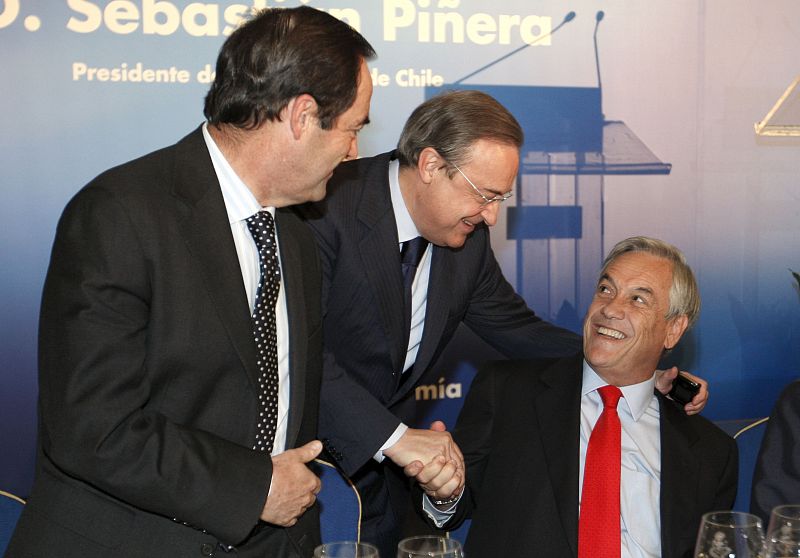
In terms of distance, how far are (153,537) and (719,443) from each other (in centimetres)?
162

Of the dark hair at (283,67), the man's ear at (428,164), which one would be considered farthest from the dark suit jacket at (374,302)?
the dark hair at (283,67)

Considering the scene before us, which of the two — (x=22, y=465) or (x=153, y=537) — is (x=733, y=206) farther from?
(x=153, y=537)

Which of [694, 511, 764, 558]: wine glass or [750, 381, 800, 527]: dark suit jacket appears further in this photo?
[750, 381, 800, 527]: dark suit jacket

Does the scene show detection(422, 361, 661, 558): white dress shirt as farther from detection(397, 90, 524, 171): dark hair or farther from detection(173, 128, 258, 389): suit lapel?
detection(173, 128, 258, 389): suit lapel

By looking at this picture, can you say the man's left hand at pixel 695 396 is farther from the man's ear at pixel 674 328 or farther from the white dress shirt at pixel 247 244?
the white dress shirt at pixel 247 244

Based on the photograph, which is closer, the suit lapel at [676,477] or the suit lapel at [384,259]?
the suit lapel at [676,477]

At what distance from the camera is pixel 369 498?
3.04m

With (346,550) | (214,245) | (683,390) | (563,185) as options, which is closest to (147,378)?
(214,245)

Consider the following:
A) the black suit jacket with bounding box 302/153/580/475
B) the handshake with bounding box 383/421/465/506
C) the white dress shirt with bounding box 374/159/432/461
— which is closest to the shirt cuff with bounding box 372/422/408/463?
the handshake with bounding box 383/421/465/506

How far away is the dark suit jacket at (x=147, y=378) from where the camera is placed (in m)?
1.62

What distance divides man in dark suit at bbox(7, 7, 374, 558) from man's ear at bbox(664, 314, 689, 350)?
1246 millimetres

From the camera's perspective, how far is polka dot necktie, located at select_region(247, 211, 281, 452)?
6.14 feet

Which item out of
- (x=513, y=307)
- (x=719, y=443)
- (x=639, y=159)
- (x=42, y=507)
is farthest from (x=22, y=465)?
(x=639, y=159)

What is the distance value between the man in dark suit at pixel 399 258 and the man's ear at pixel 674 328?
11 cm
